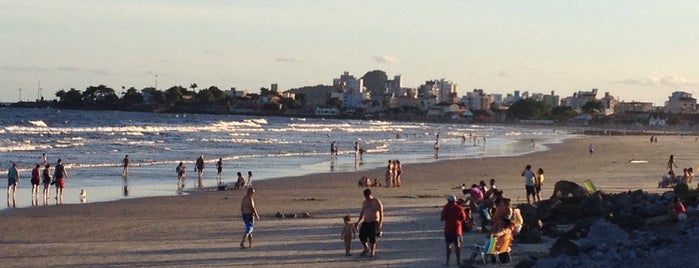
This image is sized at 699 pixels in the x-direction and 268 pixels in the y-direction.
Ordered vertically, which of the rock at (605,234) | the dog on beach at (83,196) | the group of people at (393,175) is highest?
the rock at (605,234)

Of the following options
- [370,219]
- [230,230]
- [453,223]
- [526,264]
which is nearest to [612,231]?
[526,264]

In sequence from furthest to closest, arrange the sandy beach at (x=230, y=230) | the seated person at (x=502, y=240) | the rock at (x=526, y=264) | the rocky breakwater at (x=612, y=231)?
1. the sandy beach at (x=230, y=230)
2. the seated person at (x=502, y=240)
3. the rock at (x=526, y=264)
4. the rocky breakwater at (x=612, y=231)

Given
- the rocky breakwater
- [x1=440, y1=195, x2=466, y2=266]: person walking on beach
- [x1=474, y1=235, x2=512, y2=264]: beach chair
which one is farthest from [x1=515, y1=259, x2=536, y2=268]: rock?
[x1=440, y1=195, x2=466, y2=266]: person walking on beach

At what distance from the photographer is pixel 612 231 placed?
46.0 ft

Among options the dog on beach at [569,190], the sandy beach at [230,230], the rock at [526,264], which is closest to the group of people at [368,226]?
the sandy beach at [230,230]

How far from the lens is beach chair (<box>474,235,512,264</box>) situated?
43.7 feet

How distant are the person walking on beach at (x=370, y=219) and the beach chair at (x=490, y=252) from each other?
1483 mm

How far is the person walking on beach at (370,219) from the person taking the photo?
14.1m

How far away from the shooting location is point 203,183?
2989 centimetres

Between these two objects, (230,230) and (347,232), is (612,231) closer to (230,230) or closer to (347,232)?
(347,232)

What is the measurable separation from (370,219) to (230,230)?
14.1 ft

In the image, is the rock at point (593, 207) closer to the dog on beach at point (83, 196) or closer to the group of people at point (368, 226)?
the group of people at point (368, 226)

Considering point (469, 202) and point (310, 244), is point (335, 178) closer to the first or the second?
point (469, 202)

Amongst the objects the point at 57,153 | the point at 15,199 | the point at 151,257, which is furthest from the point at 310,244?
the point at 57,153
